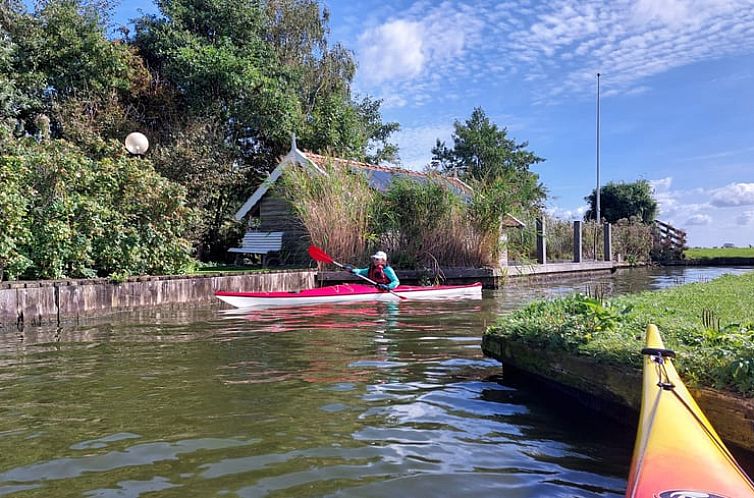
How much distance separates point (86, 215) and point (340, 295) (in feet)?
16.6

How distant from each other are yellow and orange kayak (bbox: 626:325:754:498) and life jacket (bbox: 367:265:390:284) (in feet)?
32.1

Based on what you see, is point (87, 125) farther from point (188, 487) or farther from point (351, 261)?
point (188, 487)

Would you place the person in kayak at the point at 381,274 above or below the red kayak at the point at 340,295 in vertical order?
above

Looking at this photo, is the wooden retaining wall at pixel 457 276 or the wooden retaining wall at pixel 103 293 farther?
the wooden retaining wall at pixel 457 276

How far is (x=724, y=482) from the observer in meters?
2.57

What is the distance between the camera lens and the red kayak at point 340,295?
11234mm

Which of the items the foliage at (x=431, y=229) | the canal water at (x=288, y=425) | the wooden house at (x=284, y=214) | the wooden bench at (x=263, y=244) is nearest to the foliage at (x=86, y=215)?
the canal water at (x=288, y=425)

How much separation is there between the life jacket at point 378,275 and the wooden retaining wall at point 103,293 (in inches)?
94.4

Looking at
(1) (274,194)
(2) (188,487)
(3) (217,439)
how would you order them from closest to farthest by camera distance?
(2) (188,487) → (3) (217,439) → (1) (274,194)

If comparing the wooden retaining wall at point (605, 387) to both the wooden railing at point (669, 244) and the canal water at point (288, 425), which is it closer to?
the canal water at point (288, 425)

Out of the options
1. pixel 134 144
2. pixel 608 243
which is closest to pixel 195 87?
pixel 134 144

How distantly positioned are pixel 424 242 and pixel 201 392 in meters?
12.2

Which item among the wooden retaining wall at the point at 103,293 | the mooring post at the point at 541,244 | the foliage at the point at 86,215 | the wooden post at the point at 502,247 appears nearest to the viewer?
the wooden retaining wall at the point at 103,293

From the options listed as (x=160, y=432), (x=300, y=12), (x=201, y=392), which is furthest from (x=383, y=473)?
(x=300, y=12)
